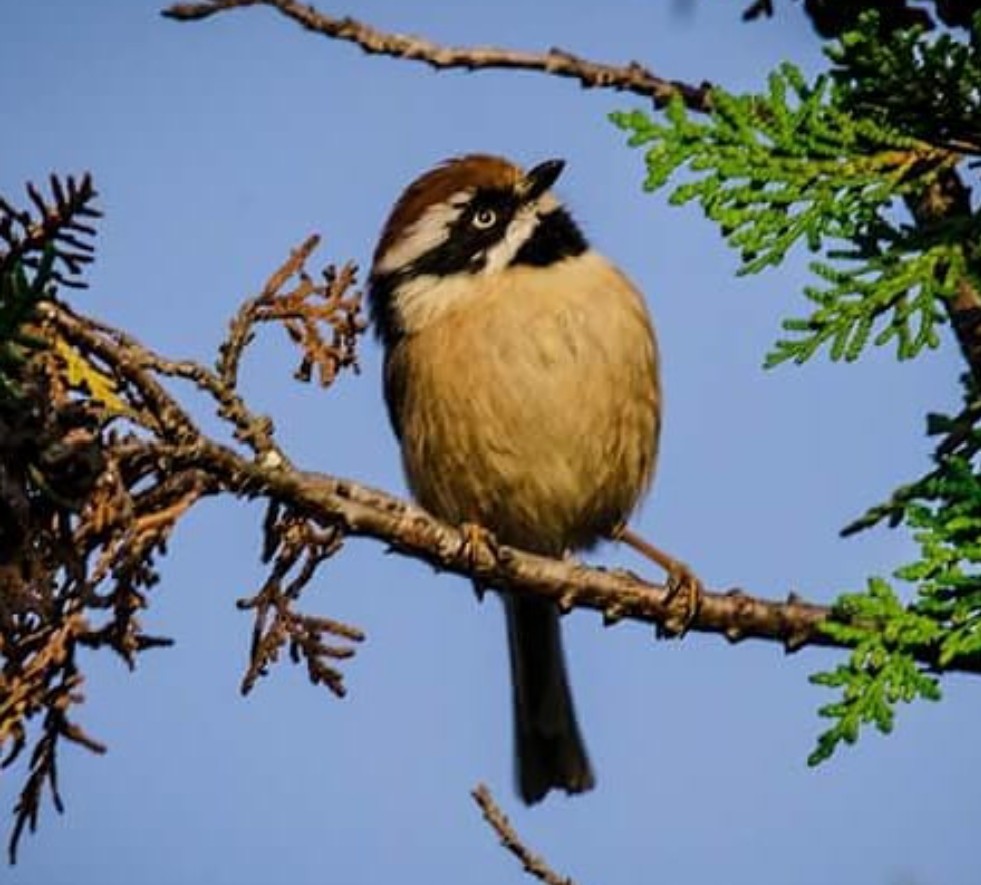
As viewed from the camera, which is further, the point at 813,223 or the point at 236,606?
the point at 236,606

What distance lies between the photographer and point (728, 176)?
3326mm

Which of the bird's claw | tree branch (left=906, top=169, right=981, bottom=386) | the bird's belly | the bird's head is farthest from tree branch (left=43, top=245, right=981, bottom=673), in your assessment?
the bird's head

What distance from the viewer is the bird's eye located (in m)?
5.66

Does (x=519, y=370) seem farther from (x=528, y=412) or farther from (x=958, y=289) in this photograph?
(x=958, y=289)

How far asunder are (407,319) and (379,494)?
82.6 inches

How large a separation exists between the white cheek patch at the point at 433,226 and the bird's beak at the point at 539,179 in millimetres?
174

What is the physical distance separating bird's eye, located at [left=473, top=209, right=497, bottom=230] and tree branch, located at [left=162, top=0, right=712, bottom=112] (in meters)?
1.51

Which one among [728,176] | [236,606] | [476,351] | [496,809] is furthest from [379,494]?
[476,351]

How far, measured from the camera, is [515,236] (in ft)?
18.5

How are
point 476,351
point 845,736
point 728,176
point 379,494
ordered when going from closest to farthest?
point 845,736, point 728,176, point 379,494, point 476,351

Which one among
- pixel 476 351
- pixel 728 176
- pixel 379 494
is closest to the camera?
pixel 728 176

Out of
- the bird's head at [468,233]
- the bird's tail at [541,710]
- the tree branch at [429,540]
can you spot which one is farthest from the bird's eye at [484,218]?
the tree branch at [429,540]

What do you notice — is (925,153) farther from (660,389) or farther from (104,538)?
(660,389)

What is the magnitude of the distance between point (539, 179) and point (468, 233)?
0.28 metres
